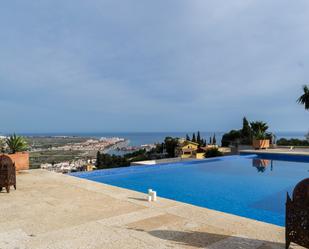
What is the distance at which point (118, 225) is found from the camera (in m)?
4.16

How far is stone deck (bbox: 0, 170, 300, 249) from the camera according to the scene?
3.48 m

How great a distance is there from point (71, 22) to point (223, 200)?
10.5m

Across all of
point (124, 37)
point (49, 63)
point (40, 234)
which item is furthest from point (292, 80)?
point (40, 234)

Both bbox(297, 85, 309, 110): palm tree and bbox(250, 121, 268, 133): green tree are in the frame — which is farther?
bbox(250, 121, 268, 133): green tree

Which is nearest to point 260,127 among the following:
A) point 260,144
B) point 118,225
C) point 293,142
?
point 260,144

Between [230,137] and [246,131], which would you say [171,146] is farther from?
[230,137]

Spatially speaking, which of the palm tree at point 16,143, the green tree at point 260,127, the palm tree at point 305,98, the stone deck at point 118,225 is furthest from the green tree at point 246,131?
the stone deck at point 118,225

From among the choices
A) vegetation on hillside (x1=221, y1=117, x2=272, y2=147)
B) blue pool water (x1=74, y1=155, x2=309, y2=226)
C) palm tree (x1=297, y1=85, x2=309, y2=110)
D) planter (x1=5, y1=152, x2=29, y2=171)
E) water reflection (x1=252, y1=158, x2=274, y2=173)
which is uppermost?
palm tree (x1=297, y1=85, x2=309, y2=110)

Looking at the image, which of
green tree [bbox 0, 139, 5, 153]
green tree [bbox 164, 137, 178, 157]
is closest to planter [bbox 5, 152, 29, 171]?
green tree [bbox 0, 139, 5, 153]

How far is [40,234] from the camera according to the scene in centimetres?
382

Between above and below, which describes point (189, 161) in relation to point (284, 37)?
below

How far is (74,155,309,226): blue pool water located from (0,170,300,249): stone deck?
2.22 meters

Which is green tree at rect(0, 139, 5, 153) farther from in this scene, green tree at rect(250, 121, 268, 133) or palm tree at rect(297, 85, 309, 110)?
palm tree at rect(297, 85, 309, 110)

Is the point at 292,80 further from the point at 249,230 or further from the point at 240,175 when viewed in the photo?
the point at 249,230
